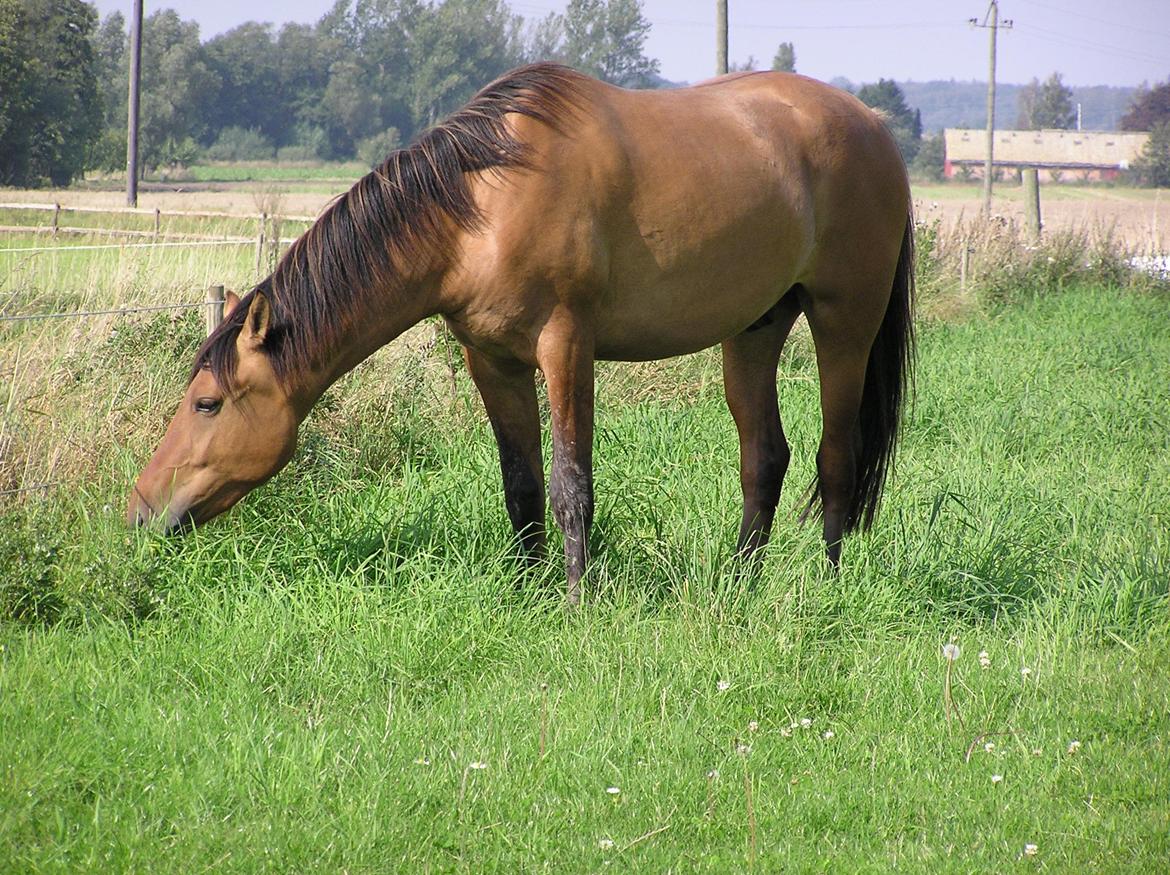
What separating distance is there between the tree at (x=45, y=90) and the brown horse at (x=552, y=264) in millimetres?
25863

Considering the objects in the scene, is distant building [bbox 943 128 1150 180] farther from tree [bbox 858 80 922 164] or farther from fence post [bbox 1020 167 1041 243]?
fence post [bbox 1020 167 1041 243]

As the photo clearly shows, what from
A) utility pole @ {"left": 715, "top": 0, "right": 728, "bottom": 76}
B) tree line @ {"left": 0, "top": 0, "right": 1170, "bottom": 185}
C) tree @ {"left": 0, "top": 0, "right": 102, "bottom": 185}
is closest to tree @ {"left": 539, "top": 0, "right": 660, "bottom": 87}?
tree line @ {"left": 0, "top": 0, "right": 1170, "bottom": 185}

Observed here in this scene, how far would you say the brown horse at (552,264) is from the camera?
412 centimetres

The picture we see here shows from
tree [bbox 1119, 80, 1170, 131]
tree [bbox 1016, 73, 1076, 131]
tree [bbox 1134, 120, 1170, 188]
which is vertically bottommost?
tree [bbox 1134, 120, 1170, 188]

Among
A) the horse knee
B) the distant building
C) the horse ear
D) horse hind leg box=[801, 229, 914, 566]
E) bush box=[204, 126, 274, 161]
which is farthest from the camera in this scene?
the distant building

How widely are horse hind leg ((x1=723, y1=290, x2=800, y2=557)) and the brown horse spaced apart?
0.12 metres

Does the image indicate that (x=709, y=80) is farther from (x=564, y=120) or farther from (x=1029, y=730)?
(x=1029, y=730)

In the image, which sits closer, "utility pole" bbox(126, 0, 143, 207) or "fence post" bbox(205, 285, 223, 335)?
"fence post" bbox(205, 285, 223, 335)

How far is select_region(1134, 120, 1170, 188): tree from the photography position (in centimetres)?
6738

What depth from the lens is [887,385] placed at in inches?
219

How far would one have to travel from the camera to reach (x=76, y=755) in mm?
3086

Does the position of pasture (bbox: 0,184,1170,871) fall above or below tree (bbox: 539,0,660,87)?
below

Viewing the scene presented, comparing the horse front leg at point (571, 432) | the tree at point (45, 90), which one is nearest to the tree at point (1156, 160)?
the tree at point (45, 90)

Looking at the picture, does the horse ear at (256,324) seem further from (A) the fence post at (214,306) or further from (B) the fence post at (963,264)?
(B) the fence post at (963,264)
